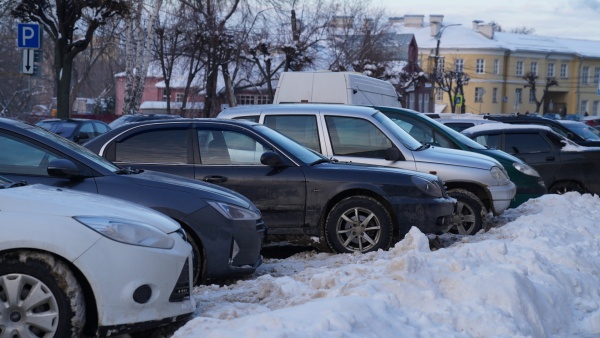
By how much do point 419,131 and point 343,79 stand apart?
3.51m

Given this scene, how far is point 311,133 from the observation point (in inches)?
446

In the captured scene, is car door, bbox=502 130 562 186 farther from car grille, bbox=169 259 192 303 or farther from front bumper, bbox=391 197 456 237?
car grille, bbox=169 259 192 303

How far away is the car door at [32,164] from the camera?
7.17 m

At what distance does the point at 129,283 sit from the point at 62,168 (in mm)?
2063

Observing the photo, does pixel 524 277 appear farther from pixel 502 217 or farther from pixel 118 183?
pixel 502 217

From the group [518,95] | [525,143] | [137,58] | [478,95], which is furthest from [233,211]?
[518,95]

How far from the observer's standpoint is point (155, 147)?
381 inches

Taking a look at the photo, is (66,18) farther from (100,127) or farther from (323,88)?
(323,88)

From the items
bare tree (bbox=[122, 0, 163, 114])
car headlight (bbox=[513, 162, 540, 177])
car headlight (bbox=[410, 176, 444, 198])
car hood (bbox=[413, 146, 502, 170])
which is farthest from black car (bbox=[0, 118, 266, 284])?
bare tree (bbox=[122, 0, 163, 114])

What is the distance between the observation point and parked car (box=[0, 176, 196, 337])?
5.16m

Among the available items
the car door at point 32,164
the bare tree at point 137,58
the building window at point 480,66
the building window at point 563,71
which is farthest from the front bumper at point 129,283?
the building window at point 563,71

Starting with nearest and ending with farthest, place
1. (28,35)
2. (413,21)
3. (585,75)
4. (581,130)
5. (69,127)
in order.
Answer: (28,35) → (581,130) → (69,127) → (585,75) → (413,21)

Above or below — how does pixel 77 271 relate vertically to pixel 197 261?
above

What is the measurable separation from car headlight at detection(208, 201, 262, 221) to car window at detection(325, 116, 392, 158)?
3622mm
